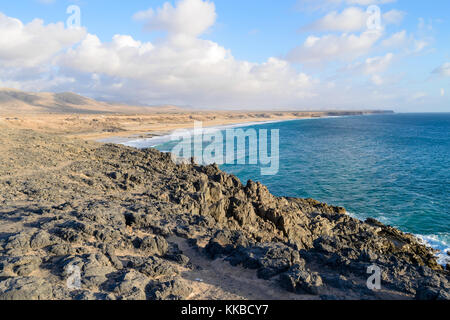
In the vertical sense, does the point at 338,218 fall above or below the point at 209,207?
below

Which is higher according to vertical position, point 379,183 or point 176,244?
point 176,244

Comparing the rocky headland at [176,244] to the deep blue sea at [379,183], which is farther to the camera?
the deep blue sea at [379,183]

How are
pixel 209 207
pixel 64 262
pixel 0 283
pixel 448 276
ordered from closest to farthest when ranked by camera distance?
pixel 0 283 < pixel 64 262 < pixel 448 276 < pixel 209 207

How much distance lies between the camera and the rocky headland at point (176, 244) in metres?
7.91

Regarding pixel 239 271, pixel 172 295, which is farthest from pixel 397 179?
pixel 172 295

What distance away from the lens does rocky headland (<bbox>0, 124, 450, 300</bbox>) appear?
7.91m

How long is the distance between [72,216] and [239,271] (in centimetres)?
728

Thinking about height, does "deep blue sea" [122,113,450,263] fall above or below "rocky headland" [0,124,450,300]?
below

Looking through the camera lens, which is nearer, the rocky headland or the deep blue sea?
the rocky headland

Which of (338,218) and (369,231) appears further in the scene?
(338,218)

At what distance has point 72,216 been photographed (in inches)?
458

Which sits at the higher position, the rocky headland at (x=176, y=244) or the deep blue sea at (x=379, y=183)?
the rocky headland at (x=176, y=244)

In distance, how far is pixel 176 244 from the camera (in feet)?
36.9
